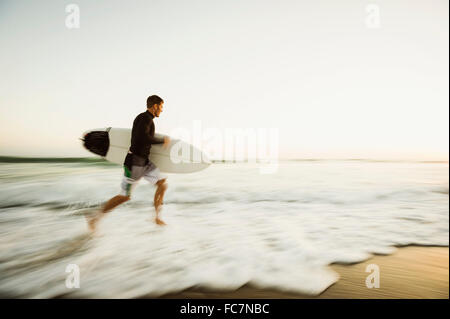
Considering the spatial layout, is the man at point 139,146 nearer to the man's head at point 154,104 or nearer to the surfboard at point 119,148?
the man's head at point 154,104

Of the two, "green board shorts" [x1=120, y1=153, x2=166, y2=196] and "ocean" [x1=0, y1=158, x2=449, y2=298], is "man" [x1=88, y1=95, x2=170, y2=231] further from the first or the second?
"ocean" [x1=0, y1=158, x2=449, y2=298]

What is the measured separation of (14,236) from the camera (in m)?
2.99

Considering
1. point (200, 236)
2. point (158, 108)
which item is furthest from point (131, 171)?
point (200, 236)

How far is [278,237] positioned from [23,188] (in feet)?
17.6

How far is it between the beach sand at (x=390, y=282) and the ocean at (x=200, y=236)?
0.08 meters

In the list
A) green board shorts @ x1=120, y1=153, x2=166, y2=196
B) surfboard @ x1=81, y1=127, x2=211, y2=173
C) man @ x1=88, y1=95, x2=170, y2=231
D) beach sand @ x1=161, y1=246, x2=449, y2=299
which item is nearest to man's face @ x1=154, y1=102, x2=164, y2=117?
man @ x1=88, y1=95, x2=170, y2=231

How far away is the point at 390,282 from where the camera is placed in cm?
204

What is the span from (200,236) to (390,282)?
189 cm

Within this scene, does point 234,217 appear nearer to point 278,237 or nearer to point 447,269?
point 278,237

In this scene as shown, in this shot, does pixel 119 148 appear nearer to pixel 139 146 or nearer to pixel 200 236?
pixel 139 146

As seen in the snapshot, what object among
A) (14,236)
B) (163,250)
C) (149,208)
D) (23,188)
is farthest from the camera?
(23,188)

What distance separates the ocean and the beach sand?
83mm

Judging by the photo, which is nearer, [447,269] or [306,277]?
[306,277]

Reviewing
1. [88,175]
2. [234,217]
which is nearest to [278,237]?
[234,217]
